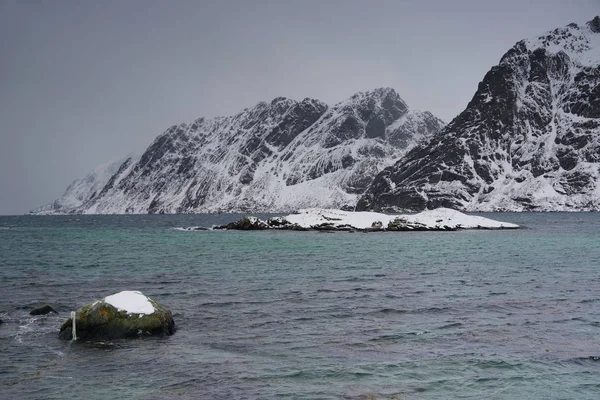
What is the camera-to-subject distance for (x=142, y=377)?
1578cm

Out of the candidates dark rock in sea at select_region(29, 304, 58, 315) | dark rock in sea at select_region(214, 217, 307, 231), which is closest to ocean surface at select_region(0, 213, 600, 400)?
dark rock in sea at select_region(29, 304, 58, 315)

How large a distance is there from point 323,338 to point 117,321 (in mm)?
7492

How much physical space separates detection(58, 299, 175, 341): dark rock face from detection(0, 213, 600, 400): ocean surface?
2.16 ft

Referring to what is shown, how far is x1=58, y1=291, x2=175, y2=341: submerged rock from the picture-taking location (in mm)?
20656

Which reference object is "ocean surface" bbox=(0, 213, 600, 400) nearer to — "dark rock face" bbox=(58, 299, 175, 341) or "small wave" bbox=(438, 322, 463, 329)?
"small wave" bbox=(438, 322, 463, 329)

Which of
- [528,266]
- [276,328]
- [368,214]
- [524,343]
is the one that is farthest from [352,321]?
[368,214]

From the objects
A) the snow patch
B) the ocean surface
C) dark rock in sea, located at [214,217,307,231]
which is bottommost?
the ocean surface

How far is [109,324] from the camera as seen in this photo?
20.8m

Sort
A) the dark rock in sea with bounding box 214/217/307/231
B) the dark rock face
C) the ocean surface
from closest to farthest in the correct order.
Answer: the ocean surface, the dark rock face, the dark rock in sea with bounding box 214/217/307/231

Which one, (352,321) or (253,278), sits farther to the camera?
(253,278)

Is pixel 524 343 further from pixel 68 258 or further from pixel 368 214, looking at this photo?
pixel 368 214

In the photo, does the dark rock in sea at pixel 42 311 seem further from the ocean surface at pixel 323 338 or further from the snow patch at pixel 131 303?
the snow patch at pixel 131 303

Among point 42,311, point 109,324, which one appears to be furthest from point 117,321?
point 42,311

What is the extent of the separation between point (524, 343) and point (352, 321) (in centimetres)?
658
